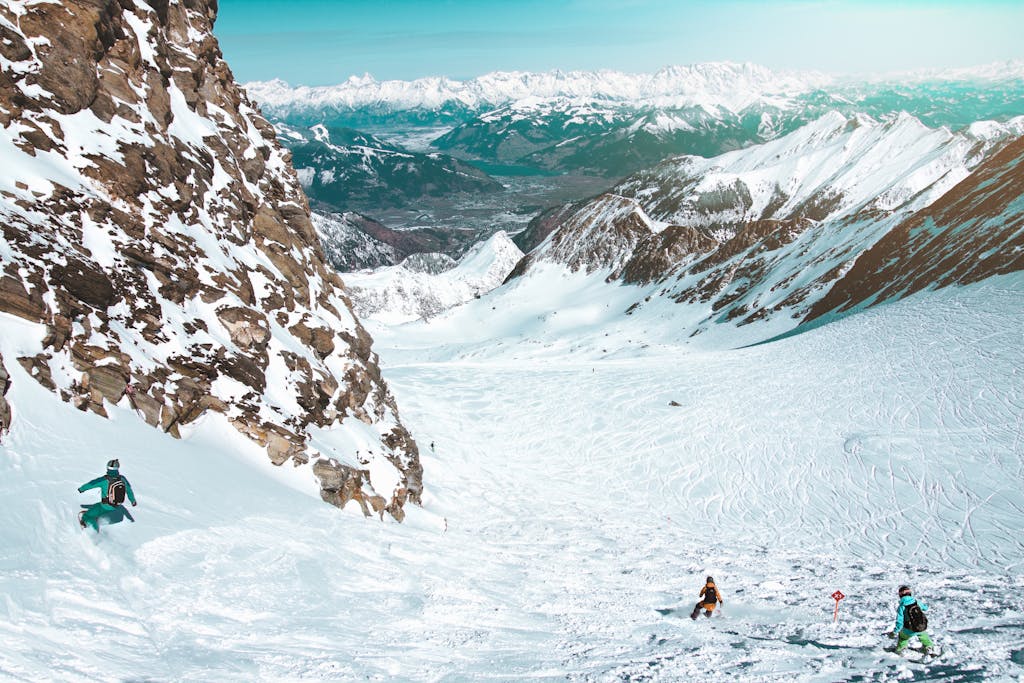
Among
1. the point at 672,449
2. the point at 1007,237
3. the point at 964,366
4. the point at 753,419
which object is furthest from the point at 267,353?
the point at 1007,237

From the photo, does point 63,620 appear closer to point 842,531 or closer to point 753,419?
point 842,531

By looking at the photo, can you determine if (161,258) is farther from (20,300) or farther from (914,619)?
(914,619)

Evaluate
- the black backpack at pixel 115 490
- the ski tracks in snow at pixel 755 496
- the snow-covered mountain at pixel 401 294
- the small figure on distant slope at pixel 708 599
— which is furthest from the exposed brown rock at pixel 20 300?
the snow-covered mountain at pixel 401 294

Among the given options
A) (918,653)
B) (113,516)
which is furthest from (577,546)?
(113,516)

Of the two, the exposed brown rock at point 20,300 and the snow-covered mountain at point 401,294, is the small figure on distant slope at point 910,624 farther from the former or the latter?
the snow-covered mountain at point 401,294

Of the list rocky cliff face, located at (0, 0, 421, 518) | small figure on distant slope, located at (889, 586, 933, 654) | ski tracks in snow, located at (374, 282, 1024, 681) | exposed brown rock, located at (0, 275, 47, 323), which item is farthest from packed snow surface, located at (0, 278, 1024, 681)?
rocky cliff face, located at (0, 0, 421, 518)

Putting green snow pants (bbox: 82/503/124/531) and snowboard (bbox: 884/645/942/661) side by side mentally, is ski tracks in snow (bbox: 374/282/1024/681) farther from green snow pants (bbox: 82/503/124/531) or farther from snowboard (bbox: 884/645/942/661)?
green snow pants (bbox: 82/503/124/531)
